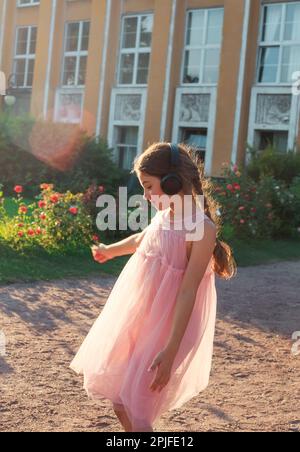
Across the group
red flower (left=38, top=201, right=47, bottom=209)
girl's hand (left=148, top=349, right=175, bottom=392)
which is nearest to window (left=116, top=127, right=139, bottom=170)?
red flower (left=38, top=201, right=47, bottom=209)

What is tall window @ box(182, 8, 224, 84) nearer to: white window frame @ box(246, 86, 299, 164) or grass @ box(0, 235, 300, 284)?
white window frame @ box(246, 86, 299, 164)

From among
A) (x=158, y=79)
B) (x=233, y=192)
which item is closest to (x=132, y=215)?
(x=233, y=192)

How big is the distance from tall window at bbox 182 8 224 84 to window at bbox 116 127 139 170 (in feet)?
9.34

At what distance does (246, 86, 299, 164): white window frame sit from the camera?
20875 millimetres

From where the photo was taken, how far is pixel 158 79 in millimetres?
23812

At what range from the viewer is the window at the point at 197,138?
23.0 metres

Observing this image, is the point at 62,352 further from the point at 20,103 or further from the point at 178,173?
the point at 20,103

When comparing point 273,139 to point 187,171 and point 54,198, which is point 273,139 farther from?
point 187,171

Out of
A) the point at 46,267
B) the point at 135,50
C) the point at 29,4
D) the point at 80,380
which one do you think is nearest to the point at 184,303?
the point at 80,380

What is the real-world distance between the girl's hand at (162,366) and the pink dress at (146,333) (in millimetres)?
99

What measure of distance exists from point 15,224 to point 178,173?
24.8 ft

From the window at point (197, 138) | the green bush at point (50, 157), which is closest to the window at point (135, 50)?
the window at point (197, 138)

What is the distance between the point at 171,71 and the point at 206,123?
2.39 metres
